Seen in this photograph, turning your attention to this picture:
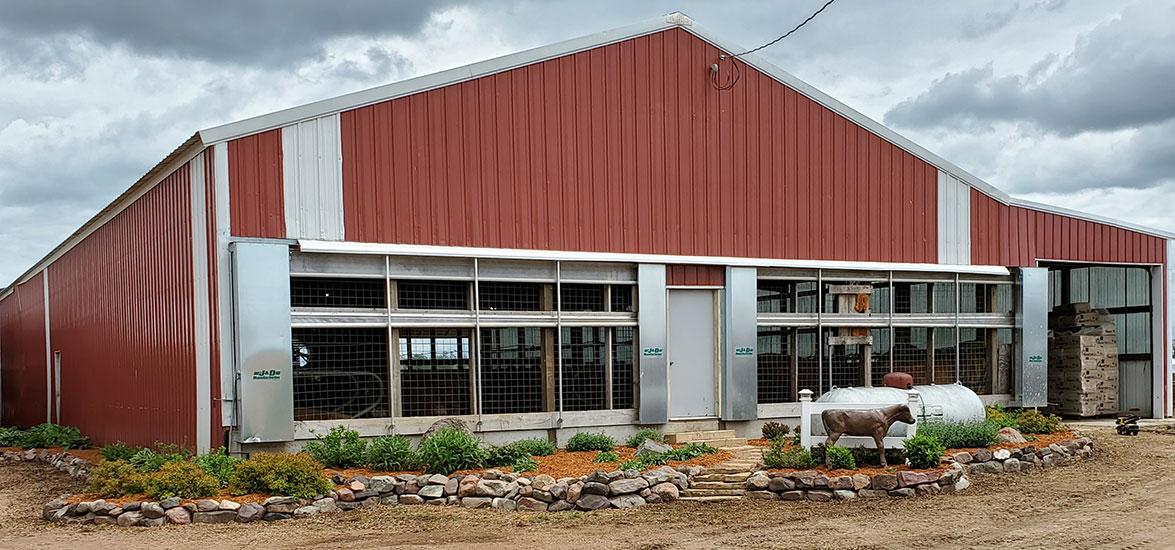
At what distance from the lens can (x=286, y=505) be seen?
1111 centimetres

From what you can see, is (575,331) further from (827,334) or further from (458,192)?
(827,334)

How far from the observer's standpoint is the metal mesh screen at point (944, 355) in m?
18.6

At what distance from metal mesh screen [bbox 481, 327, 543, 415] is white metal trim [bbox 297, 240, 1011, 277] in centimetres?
114

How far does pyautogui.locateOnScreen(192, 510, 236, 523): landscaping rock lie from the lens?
1086cm

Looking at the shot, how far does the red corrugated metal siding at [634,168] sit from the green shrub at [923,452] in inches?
206

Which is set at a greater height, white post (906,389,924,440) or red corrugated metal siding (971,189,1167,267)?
red corrugated metal siding (971,189,1167,267)

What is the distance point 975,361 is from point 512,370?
30.6 ft

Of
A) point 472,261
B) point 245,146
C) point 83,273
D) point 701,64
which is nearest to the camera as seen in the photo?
point 245,146

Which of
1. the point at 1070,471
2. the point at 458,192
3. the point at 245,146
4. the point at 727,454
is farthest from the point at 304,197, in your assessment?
the point at 1070,471

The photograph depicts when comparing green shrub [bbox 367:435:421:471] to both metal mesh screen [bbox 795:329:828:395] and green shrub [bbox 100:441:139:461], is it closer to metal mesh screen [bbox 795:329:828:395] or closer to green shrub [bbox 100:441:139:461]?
green shrub [bbox 100:441:139:461]

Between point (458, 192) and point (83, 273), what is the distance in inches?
414

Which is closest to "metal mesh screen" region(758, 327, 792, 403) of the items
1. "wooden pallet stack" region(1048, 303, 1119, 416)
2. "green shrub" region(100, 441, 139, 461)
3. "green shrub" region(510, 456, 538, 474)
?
"green shrub" region(510, 456, 538, 474)

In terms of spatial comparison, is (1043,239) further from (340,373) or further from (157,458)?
(157,458)

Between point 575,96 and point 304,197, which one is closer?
point 304,197
